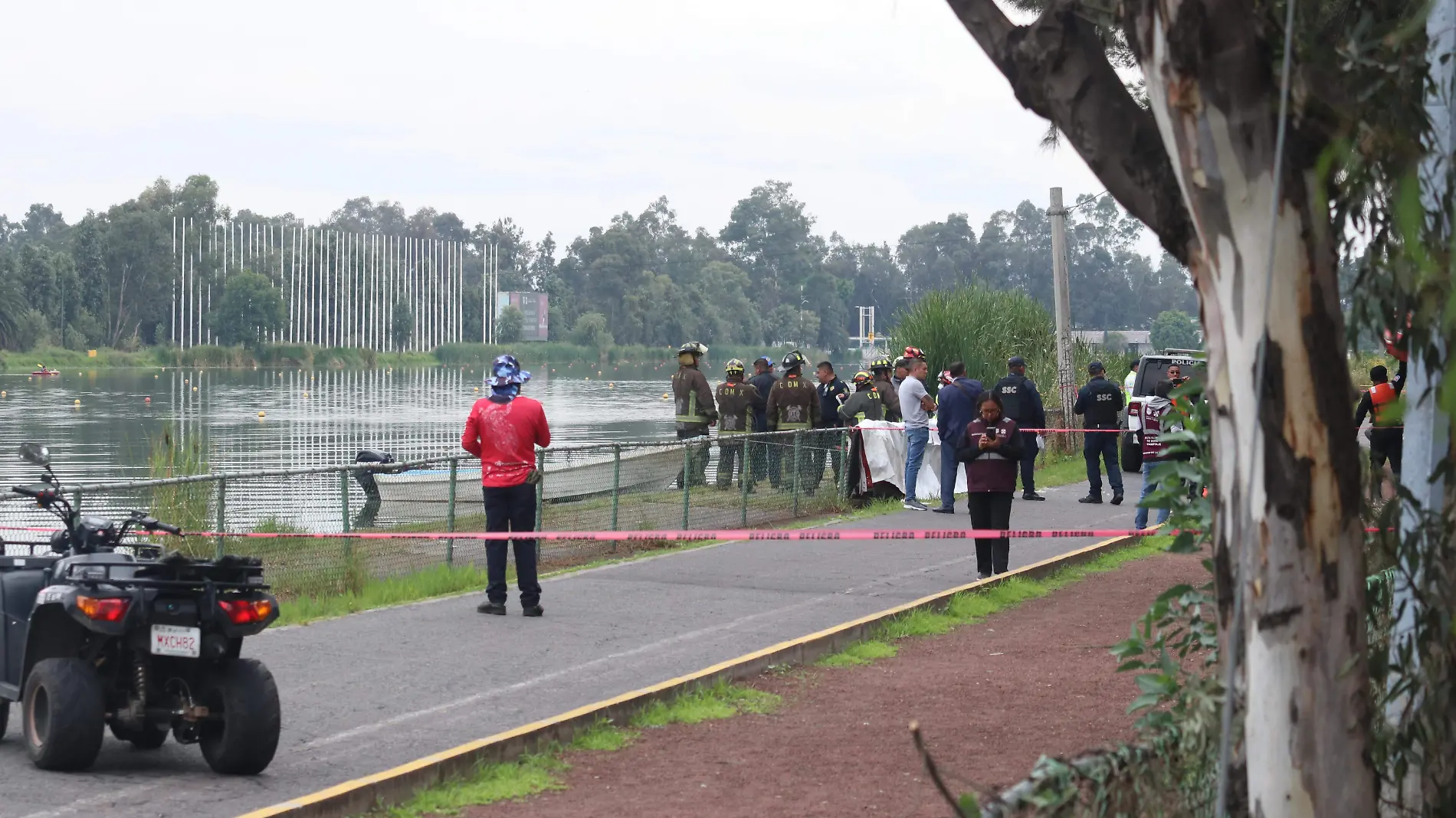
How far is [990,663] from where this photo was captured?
11164 millimetres

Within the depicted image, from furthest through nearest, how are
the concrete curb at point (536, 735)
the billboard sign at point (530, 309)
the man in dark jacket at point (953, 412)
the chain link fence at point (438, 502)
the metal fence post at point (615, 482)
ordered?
1. the billboard sign at point (530, 309)
2. the man in dark jacket at point (953, 412)
3. the metal fence post at point (615, 482)
4. the chain link fence at point (438, 502)
5. the concrete curb at point (536, 735)

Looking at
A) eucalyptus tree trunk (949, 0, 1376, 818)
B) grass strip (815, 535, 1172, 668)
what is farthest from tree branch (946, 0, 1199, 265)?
grass strip (815, 535, 1172, 668)

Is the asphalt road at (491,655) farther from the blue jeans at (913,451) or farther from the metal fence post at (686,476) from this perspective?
the blue jeans at (913,451)

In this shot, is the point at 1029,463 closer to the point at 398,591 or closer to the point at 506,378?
the point at 398,591

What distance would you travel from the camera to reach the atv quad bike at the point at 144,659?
7.36 m

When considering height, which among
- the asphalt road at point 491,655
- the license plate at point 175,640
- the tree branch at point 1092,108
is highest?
the tree branch at point 1092,108

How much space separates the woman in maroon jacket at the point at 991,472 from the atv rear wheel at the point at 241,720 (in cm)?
768

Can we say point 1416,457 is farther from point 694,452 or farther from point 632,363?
point 632,363

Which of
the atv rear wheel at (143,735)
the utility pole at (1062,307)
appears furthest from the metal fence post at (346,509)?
the utility pole at (1062,307)

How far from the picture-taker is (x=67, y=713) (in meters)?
7.41

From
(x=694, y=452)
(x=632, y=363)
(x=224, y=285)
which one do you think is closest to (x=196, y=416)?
(x=694, y=452)

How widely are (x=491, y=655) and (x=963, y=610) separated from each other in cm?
403

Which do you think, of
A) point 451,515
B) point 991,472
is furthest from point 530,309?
point 991,472

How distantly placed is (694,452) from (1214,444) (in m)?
14.1
